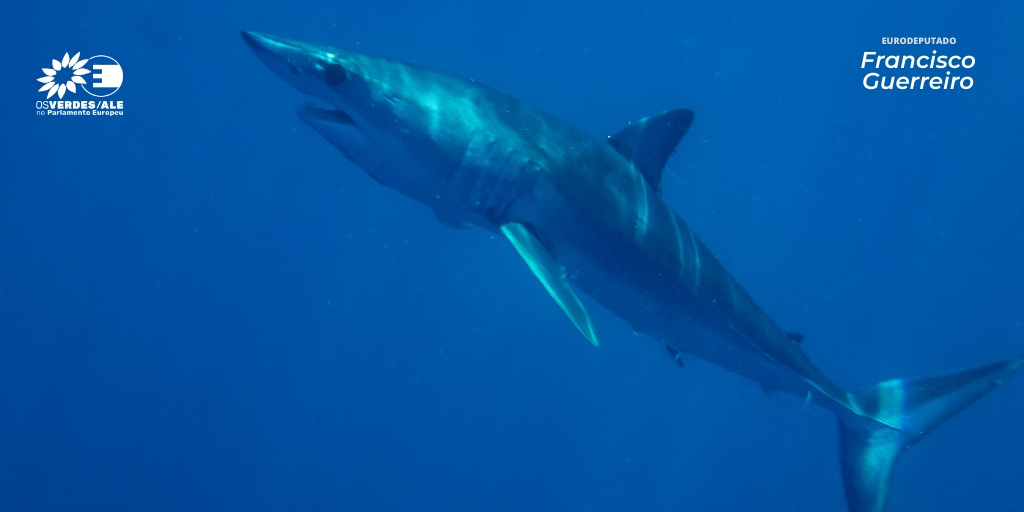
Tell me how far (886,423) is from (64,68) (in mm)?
18700

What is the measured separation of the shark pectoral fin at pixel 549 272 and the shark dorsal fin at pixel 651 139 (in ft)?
3.55

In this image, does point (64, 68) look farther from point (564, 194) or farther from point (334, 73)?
point (564, 194)

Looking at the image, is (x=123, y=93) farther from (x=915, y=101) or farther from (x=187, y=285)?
(x=915, y=101)

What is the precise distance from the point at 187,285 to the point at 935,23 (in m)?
26.6

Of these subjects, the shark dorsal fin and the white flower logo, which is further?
the white flower logo

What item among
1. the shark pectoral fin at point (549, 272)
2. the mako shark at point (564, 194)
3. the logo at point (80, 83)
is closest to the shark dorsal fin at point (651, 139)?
the mako shark at point (564, 194)

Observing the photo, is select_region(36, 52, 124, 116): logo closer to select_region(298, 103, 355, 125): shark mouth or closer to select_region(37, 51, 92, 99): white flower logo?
select_region(37, 51, 92, 99): white flower logo

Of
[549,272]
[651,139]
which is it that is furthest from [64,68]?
[549,272]

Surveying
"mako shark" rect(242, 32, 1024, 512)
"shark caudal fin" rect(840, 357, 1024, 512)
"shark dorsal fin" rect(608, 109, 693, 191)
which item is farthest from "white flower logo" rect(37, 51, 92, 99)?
"shark caudal fin" rect(840, 357, 1024, 512)

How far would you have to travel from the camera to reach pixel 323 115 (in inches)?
131

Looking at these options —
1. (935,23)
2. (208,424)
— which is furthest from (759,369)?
(935,23)

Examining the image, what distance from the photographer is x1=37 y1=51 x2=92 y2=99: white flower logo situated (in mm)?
14523

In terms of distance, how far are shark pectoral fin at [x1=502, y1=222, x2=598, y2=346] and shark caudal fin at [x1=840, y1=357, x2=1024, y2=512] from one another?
3598 millimetres

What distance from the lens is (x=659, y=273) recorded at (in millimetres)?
4230
